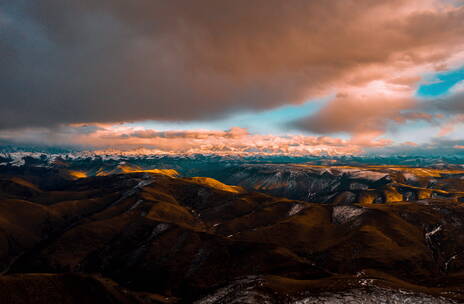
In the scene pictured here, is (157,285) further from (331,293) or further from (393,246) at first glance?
(393,246)

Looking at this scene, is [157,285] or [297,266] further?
[157,285]

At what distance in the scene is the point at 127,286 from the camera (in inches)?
6191

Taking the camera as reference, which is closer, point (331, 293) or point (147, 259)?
point (331, 293)

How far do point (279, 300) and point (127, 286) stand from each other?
115 meters

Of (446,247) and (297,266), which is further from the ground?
(297,266)

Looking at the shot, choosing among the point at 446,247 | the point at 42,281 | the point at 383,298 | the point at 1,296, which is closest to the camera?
the point at 383,298

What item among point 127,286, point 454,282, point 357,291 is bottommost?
point 127,286

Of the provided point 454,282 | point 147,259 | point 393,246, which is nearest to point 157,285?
point 147,259

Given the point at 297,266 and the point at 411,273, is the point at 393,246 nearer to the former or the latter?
the point at 411,273

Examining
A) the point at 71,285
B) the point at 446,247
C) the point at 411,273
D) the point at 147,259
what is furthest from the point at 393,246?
the point at 71,285

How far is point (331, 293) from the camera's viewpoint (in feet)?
239

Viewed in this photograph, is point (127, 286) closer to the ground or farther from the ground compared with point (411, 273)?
closer to the ground

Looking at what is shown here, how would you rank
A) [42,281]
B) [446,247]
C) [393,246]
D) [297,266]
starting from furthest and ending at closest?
[446,247]
[393,246]
[297,266]
[42,281]

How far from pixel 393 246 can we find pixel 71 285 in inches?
7148
